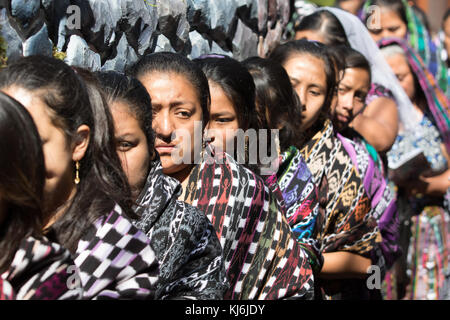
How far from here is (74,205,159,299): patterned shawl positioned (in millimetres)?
1921

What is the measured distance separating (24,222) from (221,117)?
1.38 meters

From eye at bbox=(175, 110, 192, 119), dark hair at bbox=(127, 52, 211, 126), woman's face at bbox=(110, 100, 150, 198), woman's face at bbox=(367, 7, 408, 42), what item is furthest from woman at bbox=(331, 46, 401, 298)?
woman's face at bbox=(367, 7, 408, 42)

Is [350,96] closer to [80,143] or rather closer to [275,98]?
[275,98]

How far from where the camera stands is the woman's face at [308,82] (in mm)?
3799

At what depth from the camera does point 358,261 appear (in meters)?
3.79

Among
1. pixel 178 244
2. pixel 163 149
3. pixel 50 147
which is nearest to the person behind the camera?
pixel 50 147

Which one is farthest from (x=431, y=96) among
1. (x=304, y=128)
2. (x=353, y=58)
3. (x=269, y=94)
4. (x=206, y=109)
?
(x=206, y=109)

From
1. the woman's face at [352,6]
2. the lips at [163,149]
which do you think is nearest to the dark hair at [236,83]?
the lips at [163,149]

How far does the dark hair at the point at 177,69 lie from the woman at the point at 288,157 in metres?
0.56

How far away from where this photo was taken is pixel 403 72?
5555 mm

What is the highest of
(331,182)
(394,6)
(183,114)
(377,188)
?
(394,6)

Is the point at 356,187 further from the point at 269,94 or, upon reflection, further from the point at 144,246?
the point at 144,246

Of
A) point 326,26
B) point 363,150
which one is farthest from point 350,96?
point 326,26

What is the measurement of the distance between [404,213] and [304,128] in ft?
6.41
